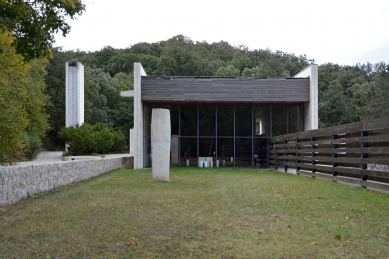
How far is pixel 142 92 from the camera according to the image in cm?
2564

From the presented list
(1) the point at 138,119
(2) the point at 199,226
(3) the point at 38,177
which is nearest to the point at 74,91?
(1) the point at 138,119

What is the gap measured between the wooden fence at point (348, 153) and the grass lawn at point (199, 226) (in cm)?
104

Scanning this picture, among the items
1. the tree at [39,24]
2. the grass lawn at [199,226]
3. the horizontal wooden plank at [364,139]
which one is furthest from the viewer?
the horizontal wooden plank at [364,139]

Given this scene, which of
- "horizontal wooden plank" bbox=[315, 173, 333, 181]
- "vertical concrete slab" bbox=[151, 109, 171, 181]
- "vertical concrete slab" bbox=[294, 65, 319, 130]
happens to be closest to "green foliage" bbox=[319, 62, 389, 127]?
"vertical concrete slab" bbox=[294, 65, 319, 130]

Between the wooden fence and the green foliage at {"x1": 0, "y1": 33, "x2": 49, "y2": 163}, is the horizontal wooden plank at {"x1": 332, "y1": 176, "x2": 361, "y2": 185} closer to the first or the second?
the wooden fence

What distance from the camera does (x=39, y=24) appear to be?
353 inches

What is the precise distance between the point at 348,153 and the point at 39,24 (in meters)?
9.40

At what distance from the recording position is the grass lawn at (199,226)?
5.15 m

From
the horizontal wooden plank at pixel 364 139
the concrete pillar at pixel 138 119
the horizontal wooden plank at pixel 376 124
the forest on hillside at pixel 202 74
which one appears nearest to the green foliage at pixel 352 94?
the forest on hillside at pixel 202 74

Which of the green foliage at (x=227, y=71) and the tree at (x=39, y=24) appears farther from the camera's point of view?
the green foliage at (x=227, y=71)

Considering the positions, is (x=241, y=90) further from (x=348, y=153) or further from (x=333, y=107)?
(x=333, y=107)

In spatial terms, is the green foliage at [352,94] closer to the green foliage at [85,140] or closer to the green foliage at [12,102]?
the green foliage at [85,140]

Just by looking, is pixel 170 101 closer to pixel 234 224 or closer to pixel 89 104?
pixel 234 224

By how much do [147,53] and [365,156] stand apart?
64153mm
